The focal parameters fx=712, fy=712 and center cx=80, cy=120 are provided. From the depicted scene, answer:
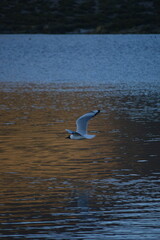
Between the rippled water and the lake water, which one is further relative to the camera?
the lake water

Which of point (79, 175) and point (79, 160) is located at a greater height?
point (79, 160)

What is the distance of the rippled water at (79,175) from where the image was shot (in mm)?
9609

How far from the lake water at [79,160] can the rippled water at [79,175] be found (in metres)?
0.01

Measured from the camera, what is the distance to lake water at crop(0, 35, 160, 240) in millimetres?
9742

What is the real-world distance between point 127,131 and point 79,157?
4.02 m

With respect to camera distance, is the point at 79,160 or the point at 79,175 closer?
the point at 79,175

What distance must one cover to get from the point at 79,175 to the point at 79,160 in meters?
1.44

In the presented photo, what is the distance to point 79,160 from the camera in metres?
14.1

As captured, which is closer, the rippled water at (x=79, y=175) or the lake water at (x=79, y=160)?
the rippled water at (x=79, y=175)

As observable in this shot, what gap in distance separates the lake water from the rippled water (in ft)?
0.04

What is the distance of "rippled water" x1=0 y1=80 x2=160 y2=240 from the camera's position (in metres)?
9.61
